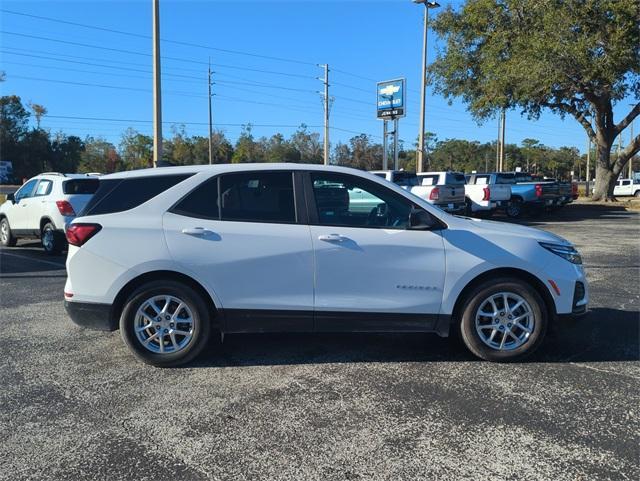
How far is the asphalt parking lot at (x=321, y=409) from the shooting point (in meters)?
3.04

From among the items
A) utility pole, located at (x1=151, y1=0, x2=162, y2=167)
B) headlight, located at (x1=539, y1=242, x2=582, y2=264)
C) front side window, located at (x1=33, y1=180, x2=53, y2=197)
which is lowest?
headlight, located at (x1=539, y1=242, x2=582, y2=264)

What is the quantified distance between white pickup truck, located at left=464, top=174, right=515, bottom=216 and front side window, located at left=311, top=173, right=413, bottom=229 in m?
16.4

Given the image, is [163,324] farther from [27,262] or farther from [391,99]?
[391,99]

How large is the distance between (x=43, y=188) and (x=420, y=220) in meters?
9.75

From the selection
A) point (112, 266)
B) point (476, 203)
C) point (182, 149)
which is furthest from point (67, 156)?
point (112, 266)

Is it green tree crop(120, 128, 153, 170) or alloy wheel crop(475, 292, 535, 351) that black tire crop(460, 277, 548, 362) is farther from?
green tree crop(120, 128, 153, 170)

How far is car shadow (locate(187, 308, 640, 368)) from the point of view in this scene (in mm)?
4727

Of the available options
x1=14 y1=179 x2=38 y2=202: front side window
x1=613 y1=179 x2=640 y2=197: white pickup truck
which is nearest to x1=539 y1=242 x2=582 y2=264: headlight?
x1=14 y1=179 x2=38 y2=202: front side window

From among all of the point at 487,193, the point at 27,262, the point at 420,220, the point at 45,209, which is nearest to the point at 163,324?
the point at 420,220

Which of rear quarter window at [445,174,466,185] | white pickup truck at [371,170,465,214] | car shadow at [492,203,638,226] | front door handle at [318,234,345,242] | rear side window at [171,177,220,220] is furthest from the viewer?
car shadow at [492,203,638,226]

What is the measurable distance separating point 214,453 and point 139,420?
2.44ft

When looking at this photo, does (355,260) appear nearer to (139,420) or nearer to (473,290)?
(473,290)

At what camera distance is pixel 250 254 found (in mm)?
4438

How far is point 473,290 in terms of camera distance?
14.9ft
